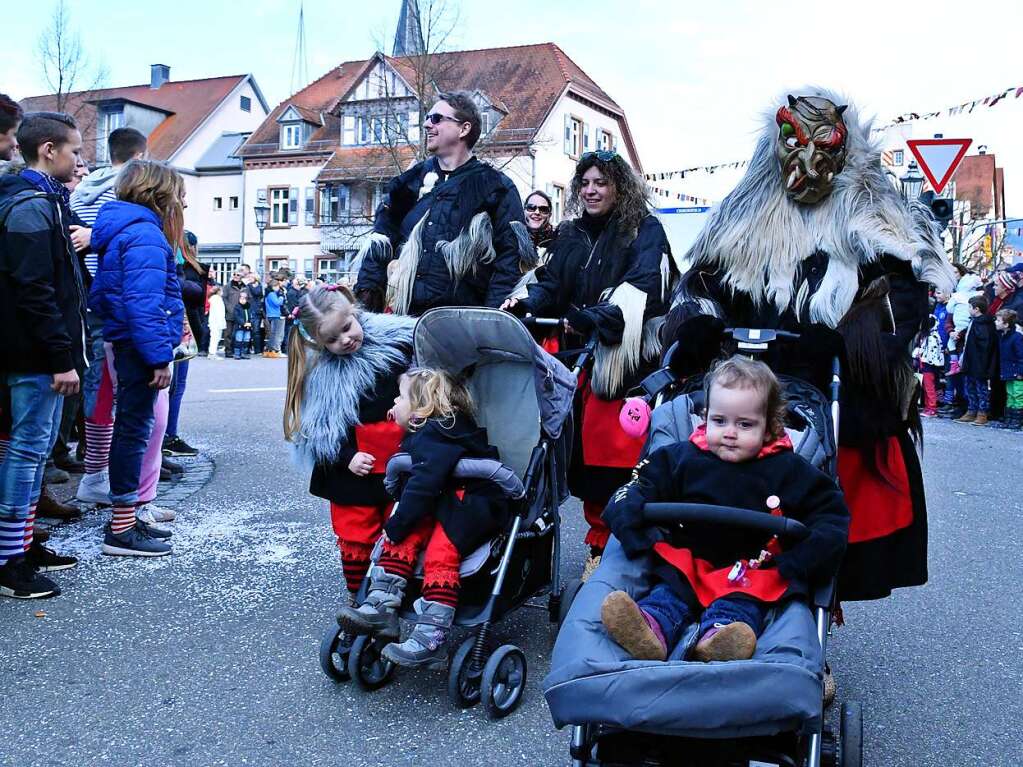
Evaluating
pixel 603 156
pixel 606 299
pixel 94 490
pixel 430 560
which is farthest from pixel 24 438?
pixel 603 156

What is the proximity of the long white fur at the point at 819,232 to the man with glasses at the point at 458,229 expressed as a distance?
1226 millimetres

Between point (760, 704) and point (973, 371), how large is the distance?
11.7 m

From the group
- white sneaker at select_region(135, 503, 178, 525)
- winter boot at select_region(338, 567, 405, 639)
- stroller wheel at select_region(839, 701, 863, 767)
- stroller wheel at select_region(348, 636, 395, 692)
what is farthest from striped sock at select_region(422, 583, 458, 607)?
white sneaker at select_region(135, 503, 178, 525)

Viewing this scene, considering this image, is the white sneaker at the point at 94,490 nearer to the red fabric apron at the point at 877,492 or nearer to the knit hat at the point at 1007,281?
the red fabric apron at the point at 877,492

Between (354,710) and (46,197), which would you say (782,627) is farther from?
(46,197)

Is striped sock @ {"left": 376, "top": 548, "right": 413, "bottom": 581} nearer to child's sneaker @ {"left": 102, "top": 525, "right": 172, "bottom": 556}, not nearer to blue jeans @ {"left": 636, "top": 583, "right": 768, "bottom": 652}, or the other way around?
blue jeans @ {"left": 636, "top": 583, "right": 768, "bottom": 652}

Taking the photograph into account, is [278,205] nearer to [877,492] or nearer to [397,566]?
[397,566]

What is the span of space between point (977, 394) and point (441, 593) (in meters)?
11.3

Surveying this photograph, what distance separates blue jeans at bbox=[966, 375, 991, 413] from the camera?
42.2 ft

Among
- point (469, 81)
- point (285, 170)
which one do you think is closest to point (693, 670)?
point (469, 81)

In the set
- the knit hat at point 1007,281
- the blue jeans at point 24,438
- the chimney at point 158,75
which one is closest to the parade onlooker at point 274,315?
the knit hat at point 1007,281

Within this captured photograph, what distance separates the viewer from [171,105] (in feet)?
175

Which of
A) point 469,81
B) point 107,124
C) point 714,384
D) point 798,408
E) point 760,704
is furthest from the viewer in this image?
point 107,124

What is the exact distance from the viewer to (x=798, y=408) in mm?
3285
